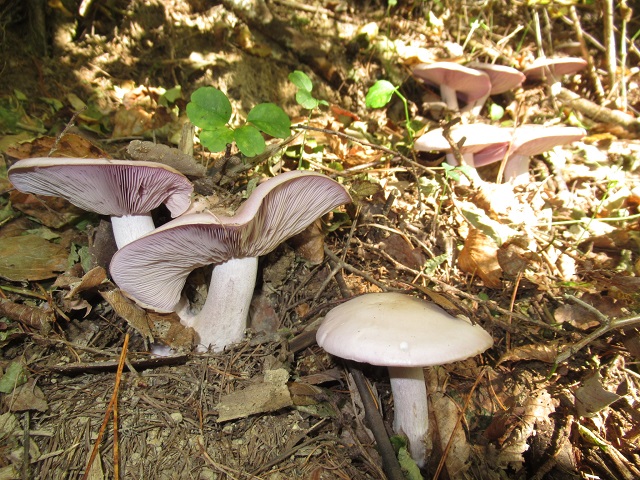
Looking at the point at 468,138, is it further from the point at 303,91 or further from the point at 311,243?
the point at 311,243

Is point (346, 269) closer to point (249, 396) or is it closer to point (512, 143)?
point (249, 396)

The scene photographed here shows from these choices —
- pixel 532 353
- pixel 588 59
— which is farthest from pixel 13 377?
pixel 588 59

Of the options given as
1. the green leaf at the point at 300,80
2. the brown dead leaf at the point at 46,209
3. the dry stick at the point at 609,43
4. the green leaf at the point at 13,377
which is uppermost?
the dry stick at the point at 609,43

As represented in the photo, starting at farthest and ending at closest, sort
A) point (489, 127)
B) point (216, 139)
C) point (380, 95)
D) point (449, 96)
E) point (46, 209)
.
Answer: point (449, 96) < point (489, 127) < point (380, 95) < point (46, 209) < point (216, 139)

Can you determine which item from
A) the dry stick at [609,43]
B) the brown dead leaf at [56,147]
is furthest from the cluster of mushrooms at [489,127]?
the brown dead leaf at [56,147]

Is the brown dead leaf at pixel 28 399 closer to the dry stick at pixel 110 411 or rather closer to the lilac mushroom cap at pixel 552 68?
the dry stick at pixel 110 411

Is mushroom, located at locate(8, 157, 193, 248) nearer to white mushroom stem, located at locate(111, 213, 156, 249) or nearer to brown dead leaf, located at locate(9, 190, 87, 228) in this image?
white mushroom stem, located at locate(111, 213, 156, 249)
